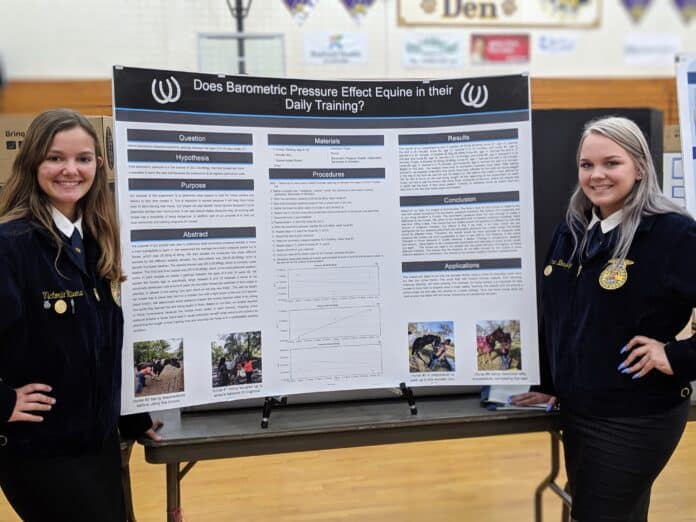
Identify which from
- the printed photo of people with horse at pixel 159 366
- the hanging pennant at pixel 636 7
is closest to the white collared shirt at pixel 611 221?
the printed photo of people with horse at pixel 159 366

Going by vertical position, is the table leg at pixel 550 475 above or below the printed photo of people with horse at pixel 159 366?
below

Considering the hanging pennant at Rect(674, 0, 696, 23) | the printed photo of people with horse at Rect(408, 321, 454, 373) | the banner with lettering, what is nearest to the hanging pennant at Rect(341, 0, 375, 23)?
the banner with lettering

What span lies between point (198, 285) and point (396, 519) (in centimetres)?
160

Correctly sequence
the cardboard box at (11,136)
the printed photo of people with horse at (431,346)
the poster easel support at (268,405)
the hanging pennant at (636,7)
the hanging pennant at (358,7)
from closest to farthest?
the poster easel support at (268,405)
the printed photo of people with horse at (431,346)
the cardboard box at (11,136)
the hanging pennant at (358,7)
the hanging pennant at (636,7)

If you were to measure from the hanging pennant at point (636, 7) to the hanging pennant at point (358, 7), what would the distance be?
272cm

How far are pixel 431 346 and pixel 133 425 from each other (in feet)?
2.99

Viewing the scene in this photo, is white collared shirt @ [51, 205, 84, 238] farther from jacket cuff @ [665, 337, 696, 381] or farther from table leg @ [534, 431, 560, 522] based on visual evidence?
table leg @ [534, 431, 560, 522]

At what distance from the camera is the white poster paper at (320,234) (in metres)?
1.66

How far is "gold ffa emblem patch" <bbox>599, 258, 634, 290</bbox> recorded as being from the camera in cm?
154

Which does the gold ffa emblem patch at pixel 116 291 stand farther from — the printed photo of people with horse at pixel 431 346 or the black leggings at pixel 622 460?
the black leggings at pixel 622 460

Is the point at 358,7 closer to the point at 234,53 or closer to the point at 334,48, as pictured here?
the point at 334,48

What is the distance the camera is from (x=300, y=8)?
5.80 metres

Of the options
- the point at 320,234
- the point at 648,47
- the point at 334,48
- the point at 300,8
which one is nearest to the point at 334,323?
the point at 320,234

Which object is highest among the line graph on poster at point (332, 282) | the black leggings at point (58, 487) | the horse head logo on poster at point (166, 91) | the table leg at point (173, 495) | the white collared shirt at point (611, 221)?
the horse head logo on poster at point (166, 91)
